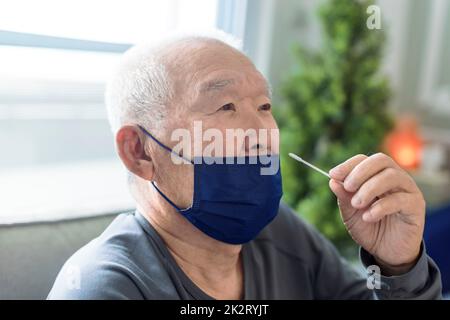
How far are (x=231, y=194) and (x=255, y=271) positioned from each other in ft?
0.82

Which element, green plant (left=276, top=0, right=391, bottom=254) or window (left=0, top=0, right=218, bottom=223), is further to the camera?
green plant (left=276, top=0, right=391, bottom=254)

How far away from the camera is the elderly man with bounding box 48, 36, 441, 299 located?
862 mm

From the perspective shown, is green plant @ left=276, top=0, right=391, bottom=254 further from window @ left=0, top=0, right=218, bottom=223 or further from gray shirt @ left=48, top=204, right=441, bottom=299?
window @ left=0, top=0, right=218, bottom=223

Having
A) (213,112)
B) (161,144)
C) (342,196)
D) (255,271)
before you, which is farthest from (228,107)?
(255,271)

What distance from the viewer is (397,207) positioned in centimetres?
82

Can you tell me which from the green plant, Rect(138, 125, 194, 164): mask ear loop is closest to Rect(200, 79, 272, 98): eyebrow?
Rect(138, 125, 194, 164): mask ear loop

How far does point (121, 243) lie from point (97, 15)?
44cm

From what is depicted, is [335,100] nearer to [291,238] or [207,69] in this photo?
[291,238]

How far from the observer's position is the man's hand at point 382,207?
806 mm

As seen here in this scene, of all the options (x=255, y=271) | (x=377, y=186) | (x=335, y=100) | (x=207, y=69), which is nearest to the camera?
(x=377, y=186)

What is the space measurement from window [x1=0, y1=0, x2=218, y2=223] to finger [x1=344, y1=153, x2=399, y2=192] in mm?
428

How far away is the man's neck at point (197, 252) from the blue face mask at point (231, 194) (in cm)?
4

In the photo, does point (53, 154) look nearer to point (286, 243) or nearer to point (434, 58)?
point (286, 243)

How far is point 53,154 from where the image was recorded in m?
1.10
